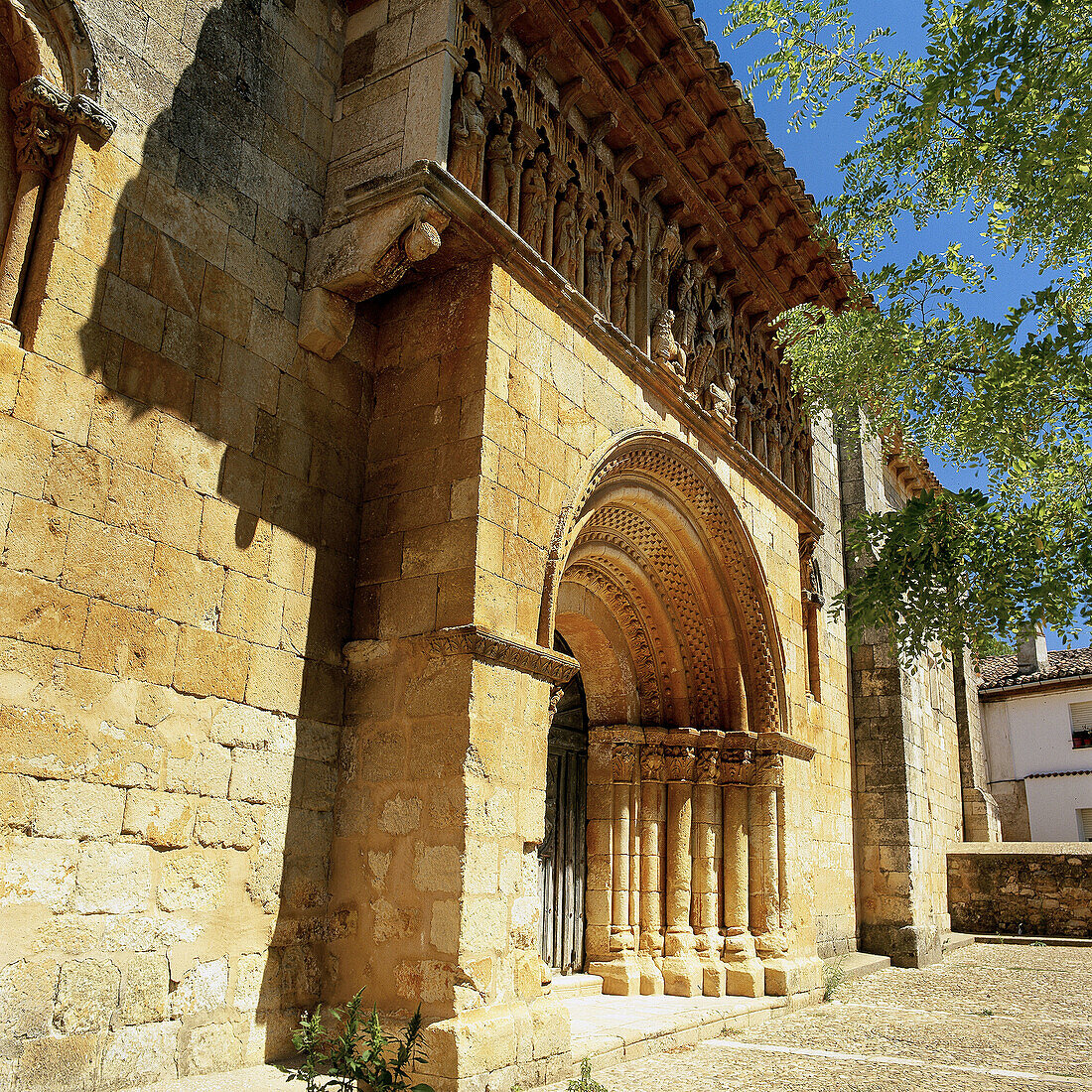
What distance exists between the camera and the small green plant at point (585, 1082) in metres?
4.50

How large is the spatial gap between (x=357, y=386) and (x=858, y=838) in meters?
8.32

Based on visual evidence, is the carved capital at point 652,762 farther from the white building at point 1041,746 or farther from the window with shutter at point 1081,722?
the window with shutter at point 1081,722

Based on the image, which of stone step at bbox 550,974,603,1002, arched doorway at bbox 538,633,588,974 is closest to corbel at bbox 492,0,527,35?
arched doorway at bbox 538,633,588,974

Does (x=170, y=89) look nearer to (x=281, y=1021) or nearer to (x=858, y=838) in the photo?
(x=281, y=1021)

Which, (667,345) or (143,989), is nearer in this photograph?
(143,989)

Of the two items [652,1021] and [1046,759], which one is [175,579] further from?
[1046,759]

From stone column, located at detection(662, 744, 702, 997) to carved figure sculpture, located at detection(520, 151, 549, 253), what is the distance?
163 inches

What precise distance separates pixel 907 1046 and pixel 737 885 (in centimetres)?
185

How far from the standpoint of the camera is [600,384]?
20.9 feet

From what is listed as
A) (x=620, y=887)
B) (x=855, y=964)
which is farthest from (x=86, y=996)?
(x=855, y=964)

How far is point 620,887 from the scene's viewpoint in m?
7.36

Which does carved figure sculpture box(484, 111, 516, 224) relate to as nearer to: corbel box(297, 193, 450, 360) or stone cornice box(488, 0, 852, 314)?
corbel box(297, 193, 450, 360)

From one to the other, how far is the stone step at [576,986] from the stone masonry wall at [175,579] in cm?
243

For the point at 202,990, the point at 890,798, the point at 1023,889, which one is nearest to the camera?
the point at 202,990
